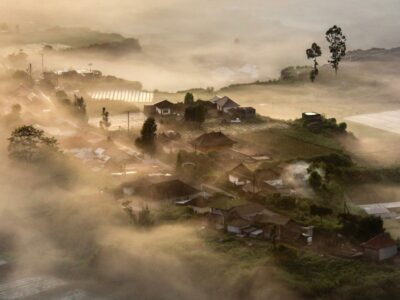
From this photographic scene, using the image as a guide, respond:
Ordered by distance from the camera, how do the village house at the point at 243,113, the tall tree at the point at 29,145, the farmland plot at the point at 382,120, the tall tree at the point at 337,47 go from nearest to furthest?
the tall tree at the point at 29,145
the farmland plot at the point at 382,120
the village house at the point at 243,113
the tall tree at the point at 337,47

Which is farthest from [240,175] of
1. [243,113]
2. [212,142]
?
[243,113]

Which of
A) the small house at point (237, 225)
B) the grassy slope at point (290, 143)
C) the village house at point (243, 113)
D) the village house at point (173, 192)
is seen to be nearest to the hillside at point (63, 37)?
the village house at point (243, 113)

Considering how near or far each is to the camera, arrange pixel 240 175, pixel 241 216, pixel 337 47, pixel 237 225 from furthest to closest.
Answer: pixel 337 47, pixel 240 175, pixel 241 216, pixel 237 225

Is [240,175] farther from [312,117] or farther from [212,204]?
[312,117]

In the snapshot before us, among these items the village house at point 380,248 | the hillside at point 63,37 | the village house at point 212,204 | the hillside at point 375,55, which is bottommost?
the village house at point 380,248

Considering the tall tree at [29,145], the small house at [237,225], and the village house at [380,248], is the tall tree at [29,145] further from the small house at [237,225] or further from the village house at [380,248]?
the village house at [380,248]

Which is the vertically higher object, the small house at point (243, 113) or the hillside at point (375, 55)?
the hillside at point (375, 55)
